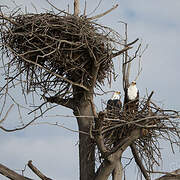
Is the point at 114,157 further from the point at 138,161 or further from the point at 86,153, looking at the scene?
the point at 138,161

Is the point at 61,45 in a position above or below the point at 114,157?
above

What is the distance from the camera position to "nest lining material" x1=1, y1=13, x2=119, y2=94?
3.97 m

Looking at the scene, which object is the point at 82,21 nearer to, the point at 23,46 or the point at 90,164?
the point at 23,46

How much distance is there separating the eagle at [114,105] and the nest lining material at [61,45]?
0.32 m

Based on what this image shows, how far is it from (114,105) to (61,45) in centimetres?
86

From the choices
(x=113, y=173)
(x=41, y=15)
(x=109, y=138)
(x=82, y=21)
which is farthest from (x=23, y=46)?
(x=113, y=173)

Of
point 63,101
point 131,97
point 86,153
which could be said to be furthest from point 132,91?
point 86,153

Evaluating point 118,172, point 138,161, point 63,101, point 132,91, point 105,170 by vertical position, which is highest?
point 132,91

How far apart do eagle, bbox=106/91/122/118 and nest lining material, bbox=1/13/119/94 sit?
32 centimetres

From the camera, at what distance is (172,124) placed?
12.1 ft

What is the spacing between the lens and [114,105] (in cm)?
441

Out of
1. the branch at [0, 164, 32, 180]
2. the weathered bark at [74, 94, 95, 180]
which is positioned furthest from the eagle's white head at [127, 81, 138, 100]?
the branch at [0, 164, 32, 180]

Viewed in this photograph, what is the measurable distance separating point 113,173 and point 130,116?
0.63m

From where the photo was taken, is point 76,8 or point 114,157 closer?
point 114,157
